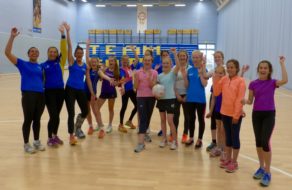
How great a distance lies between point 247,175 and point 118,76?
115 inches

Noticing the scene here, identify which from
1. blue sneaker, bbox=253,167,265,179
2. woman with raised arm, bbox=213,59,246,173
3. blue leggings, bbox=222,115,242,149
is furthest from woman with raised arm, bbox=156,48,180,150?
blue sneaker, bbox=253,167,265,179

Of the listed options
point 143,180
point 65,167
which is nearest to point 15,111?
point 65,167

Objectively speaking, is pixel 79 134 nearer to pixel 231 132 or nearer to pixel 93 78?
pixel 93 78

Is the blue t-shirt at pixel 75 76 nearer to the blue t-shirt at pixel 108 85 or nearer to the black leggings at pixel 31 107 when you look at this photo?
the black leggings at pixel 31 107

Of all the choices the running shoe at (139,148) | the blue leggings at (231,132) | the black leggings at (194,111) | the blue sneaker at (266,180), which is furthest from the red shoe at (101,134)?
the blue sneaker at (266,180)

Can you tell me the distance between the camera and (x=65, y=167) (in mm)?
3855

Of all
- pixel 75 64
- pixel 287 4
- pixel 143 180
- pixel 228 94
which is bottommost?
pixel 143 180

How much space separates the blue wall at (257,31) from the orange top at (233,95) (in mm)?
10268

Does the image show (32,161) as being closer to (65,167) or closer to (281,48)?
(65,167)

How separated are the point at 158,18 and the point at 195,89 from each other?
2699 cm

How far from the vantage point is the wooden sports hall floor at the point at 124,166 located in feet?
11.1

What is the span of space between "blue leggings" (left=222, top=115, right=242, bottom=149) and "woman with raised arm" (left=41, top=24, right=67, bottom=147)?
2.53m

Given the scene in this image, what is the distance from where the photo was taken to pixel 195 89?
4.54 m

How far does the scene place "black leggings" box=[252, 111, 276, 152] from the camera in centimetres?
335
